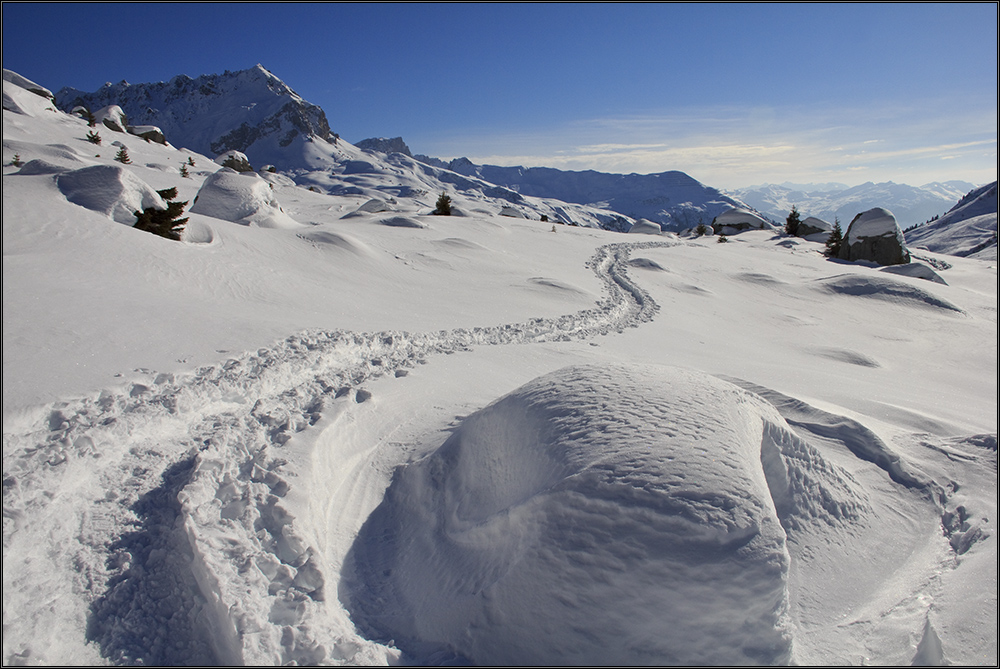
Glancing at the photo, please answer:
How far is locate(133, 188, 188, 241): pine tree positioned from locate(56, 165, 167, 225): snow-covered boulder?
4.4 inches

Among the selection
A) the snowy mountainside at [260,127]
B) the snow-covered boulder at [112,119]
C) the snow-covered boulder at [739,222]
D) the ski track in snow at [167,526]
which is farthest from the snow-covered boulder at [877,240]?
the snowy mountainside at [260,127]

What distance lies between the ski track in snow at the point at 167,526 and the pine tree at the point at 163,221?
5.23 metres

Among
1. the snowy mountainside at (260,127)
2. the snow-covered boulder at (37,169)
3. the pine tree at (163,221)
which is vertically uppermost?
the snowy mountainside at (260,127)

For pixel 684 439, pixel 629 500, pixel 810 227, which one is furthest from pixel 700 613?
pixel 810 227

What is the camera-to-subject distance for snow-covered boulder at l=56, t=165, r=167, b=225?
8.10 m

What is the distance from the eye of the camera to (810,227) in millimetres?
31078

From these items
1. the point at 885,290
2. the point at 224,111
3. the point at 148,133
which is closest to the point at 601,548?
the point at 885,290

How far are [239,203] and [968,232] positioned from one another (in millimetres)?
67134

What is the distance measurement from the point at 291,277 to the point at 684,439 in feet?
26.9

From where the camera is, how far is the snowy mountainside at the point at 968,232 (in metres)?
38.1

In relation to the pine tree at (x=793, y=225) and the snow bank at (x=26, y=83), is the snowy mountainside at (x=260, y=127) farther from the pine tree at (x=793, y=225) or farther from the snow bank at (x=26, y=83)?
the pine tree at (x=793, y=225)

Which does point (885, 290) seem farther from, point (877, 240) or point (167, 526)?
point (167, 526)

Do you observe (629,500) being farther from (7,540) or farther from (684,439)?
(7,540)

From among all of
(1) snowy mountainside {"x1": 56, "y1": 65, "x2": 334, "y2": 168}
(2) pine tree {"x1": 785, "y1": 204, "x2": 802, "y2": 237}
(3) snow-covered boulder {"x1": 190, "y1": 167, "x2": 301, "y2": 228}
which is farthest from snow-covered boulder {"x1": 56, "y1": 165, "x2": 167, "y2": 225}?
(1) snowy mountainside {"x1": 56, "y1": 65, "x2": 334, "y2": 168}
